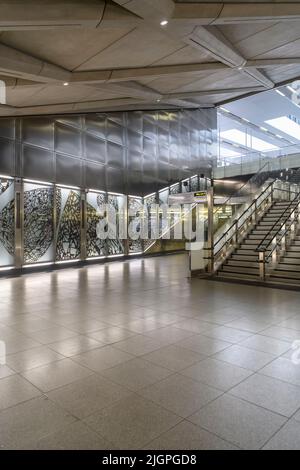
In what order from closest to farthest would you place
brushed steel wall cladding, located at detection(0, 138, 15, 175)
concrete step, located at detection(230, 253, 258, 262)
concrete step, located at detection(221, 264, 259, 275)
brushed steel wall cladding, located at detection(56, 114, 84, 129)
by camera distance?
concrete step, located at detection(221, 264, 259, 275), concrete step, located at detection(230, 253, 258, 262), brushed steel wall cladding, located at detection(0, 138, 15, 175), brushed steel wall cladding, located at detection(56, 114, 84, 129)

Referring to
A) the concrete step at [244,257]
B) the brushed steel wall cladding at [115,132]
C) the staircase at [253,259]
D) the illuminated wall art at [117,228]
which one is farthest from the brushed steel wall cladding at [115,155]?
the concrete step at [244,257]

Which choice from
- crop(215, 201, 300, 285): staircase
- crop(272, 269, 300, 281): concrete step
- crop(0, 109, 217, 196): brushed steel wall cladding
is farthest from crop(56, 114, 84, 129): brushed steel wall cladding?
crop(272, 269, 300, 281): concrete step

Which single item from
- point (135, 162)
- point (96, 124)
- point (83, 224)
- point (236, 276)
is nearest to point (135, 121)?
point (135, 162)

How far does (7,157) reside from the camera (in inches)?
394

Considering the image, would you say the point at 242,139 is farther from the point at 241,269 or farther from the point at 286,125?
the point at 241,269

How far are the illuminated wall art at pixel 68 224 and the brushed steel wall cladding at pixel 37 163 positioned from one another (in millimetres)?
745

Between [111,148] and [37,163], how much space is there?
13.1 feet

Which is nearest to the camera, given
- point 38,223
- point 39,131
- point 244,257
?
point 244,257

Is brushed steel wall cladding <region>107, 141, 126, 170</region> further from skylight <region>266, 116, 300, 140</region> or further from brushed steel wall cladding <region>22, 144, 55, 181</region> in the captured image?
skylight <region>266, 116, 300, 140</region>

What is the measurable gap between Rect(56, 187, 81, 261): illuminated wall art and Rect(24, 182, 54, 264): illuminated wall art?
1.11 feet

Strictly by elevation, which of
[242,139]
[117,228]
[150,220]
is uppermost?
[242,139]

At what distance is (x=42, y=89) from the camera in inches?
308

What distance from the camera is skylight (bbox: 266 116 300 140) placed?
76.0 ft
